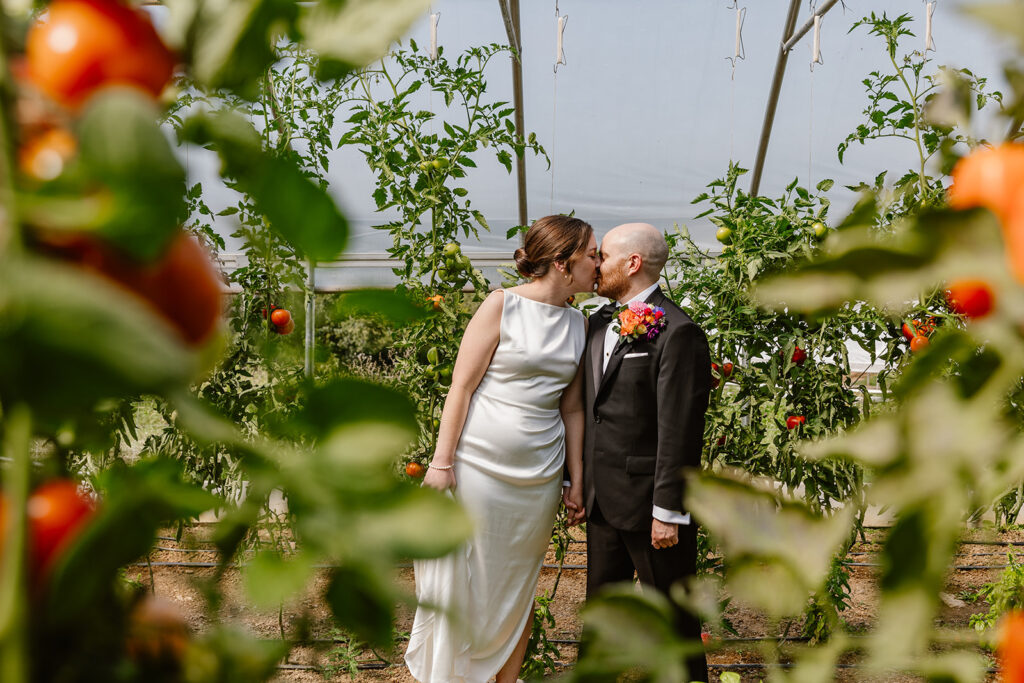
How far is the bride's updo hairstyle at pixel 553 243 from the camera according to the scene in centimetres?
220

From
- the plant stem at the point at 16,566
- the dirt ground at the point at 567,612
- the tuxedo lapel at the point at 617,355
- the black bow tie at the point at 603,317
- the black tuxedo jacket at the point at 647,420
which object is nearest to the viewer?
the plant stem at the point at 16,566

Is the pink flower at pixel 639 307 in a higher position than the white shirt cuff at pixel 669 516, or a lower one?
higher

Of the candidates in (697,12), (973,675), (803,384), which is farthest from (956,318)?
(697,12)

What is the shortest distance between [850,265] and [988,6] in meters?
0.07

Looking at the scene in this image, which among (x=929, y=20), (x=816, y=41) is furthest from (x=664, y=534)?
(x=929, y=20)

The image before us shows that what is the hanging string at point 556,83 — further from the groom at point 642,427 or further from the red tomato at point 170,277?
the red tomato at point 170,277

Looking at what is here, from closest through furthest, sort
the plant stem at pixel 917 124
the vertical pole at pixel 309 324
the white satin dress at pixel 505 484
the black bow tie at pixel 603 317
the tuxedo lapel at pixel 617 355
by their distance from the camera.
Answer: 1. the vertical pole at pixel 309 324
2. the plant stem at pixel 917 124
3. the tuxedo lapel at pixel 617 355
4. the white satin dress at pixel 505 484
5. the black bow tie at pixel 603 317

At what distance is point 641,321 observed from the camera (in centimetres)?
198

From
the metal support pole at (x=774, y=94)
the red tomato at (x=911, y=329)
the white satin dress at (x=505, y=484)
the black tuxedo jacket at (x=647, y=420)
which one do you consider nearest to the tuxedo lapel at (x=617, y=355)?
the black tuxedo jacket at (x=647, y=420)

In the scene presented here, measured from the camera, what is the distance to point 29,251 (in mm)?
142

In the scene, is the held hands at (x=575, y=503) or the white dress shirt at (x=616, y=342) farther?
the held hands at (x=575, y=503)

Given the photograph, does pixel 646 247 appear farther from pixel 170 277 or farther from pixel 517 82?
pixel 517 82

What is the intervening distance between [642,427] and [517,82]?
11.7 ft

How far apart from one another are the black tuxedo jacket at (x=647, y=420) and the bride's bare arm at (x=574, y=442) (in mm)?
93
